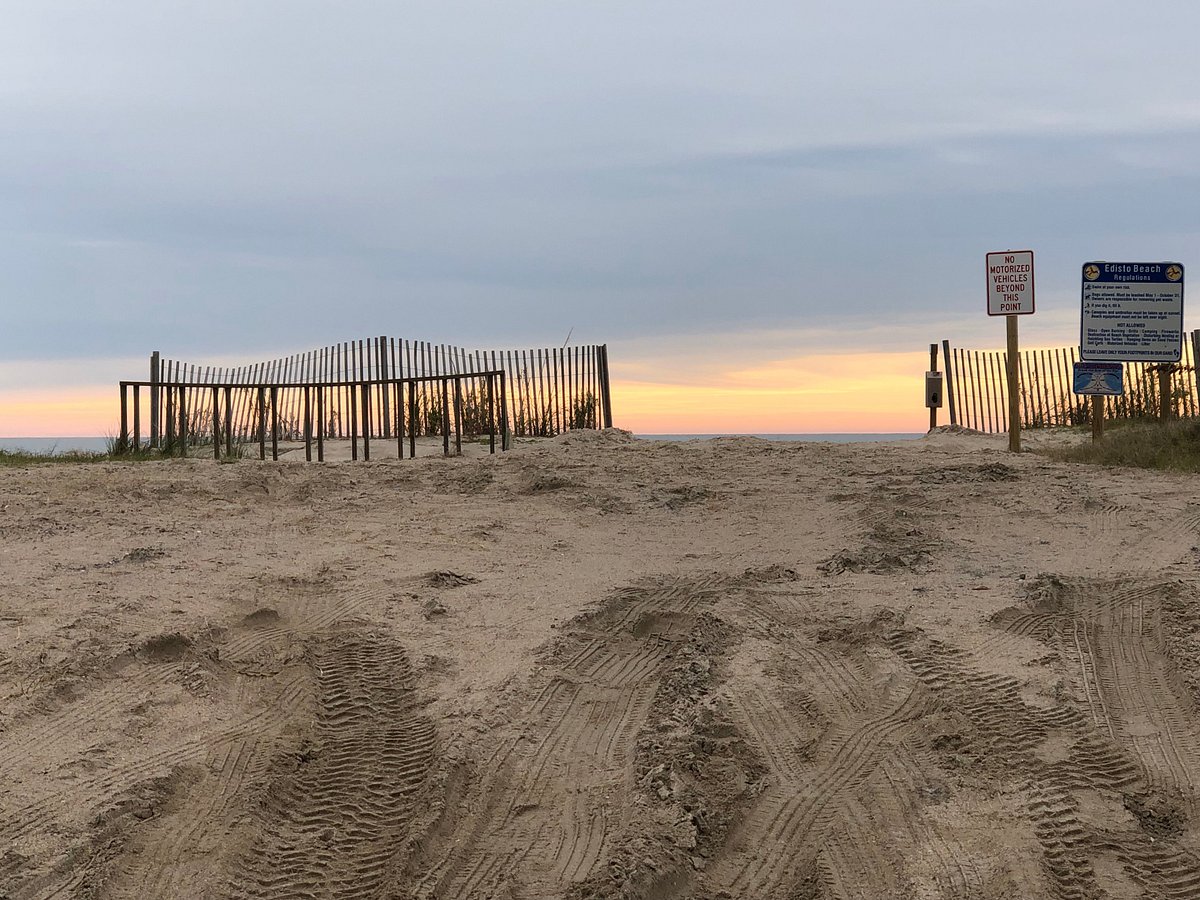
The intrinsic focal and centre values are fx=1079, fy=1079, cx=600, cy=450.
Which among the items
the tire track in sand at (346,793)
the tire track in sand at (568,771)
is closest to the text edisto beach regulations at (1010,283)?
the tire track in sand at (568,771)

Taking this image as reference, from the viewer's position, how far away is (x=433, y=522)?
792 centimetres

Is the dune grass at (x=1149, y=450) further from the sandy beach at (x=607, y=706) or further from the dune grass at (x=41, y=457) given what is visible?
the dune grass at (x=41, y=457)

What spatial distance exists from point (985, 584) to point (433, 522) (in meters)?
3.88

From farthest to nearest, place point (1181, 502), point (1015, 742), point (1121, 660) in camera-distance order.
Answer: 1. point (1181, 502)
2. point (1121, 660)
3. point (1015, 742)

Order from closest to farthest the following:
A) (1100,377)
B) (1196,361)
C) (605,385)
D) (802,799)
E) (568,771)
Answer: (802,799) < (568,771) < (1100,377) < (1196,361) < (605,385)

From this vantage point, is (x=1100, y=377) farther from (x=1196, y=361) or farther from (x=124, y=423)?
(x=124, y=423)

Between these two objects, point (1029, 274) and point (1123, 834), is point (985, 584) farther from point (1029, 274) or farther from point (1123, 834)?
point (1029, 274)

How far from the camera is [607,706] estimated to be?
465 cm

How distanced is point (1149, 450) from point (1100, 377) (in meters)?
2.17

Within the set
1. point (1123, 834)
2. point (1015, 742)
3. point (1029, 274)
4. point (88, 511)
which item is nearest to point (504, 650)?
point (1015, 742)

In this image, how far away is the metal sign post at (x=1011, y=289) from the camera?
1155 cm

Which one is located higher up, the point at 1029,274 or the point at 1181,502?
the point at 1029,274

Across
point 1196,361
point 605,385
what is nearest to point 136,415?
point 605,385

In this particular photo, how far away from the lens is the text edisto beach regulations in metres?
11.6
